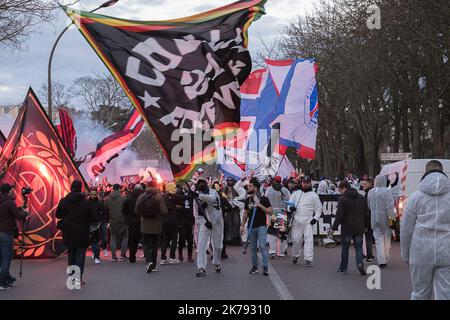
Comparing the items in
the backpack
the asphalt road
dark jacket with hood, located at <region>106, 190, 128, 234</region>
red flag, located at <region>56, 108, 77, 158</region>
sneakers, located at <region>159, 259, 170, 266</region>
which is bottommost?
sneakers, located at <region>159, 259, 170, 266</region>

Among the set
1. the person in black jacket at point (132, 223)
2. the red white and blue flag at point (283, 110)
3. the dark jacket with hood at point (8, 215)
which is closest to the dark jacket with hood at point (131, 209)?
the person in black jacket at point (132, 223)

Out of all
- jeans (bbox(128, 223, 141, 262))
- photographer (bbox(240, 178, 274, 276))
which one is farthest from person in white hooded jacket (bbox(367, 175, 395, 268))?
jeans (bbox(128, 223, 141, 262))

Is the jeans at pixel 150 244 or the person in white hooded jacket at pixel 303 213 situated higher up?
the person in white hooded jacket at pixel 303 213

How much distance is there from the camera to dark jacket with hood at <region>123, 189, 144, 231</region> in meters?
15.6

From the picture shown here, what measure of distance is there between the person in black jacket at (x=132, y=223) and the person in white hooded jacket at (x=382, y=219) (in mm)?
5146

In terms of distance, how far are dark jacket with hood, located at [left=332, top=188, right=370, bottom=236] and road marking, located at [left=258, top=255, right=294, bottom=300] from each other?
1.51 metres

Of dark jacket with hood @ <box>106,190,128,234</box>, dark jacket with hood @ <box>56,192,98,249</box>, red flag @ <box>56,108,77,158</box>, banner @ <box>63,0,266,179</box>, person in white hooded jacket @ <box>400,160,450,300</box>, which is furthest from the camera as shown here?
red flag @ <box>56,108,77,158</box>

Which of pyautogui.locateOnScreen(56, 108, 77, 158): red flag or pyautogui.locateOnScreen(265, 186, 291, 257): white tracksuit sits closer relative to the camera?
pyautogui.locateOnScreen(265, 186, 291, 257): white tracksuit

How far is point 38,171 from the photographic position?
1585cm

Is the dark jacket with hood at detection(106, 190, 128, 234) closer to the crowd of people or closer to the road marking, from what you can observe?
the crowd of people

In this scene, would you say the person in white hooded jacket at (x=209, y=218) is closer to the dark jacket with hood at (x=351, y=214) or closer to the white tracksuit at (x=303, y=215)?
the dark jacket with hood at (x=351, y=214)

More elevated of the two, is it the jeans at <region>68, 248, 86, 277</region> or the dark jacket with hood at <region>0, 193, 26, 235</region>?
the dark jacket with hood at <region>0, 193, 26, 235</region>

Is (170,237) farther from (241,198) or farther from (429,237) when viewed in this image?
(429,237)

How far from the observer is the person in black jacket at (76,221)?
10.8m
